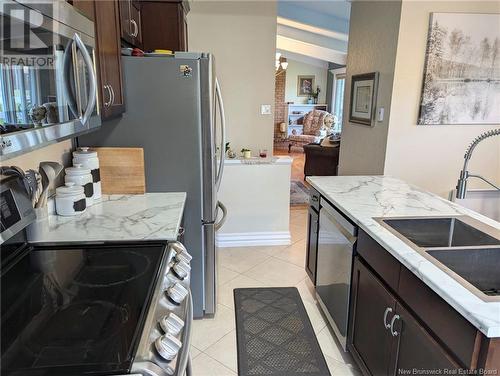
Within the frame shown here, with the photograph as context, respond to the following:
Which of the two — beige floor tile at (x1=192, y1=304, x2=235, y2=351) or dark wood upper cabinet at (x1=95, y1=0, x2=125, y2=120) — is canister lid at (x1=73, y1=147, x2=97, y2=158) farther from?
beige floor tile at (x1=192, y1=304, x2=235, y2=351)

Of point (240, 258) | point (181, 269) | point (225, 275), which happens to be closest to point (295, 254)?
point (240, 258)

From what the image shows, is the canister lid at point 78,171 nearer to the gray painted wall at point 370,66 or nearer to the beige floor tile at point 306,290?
the beige floor tile at point 306,290

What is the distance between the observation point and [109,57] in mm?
1688

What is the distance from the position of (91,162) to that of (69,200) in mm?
278

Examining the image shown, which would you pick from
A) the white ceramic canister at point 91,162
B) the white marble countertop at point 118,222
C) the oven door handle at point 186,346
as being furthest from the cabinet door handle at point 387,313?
the white ceramic canister at point 91,162

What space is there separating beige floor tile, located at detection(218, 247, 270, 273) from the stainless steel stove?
71.1 inches

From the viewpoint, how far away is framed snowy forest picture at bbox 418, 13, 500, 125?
2768mm

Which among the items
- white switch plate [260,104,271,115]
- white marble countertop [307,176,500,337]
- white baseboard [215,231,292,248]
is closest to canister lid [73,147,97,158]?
white marble countertop [307,176,500,337]

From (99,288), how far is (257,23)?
3281mm

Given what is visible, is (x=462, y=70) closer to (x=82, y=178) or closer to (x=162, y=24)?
(x=162, y=24)

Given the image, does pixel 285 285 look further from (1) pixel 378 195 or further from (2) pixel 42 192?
(2) pixel 42 192

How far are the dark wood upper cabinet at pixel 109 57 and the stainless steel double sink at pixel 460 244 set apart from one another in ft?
4.54

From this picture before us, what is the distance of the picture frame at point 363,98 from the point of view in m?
3.25

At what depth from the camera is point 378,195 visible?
219cm
